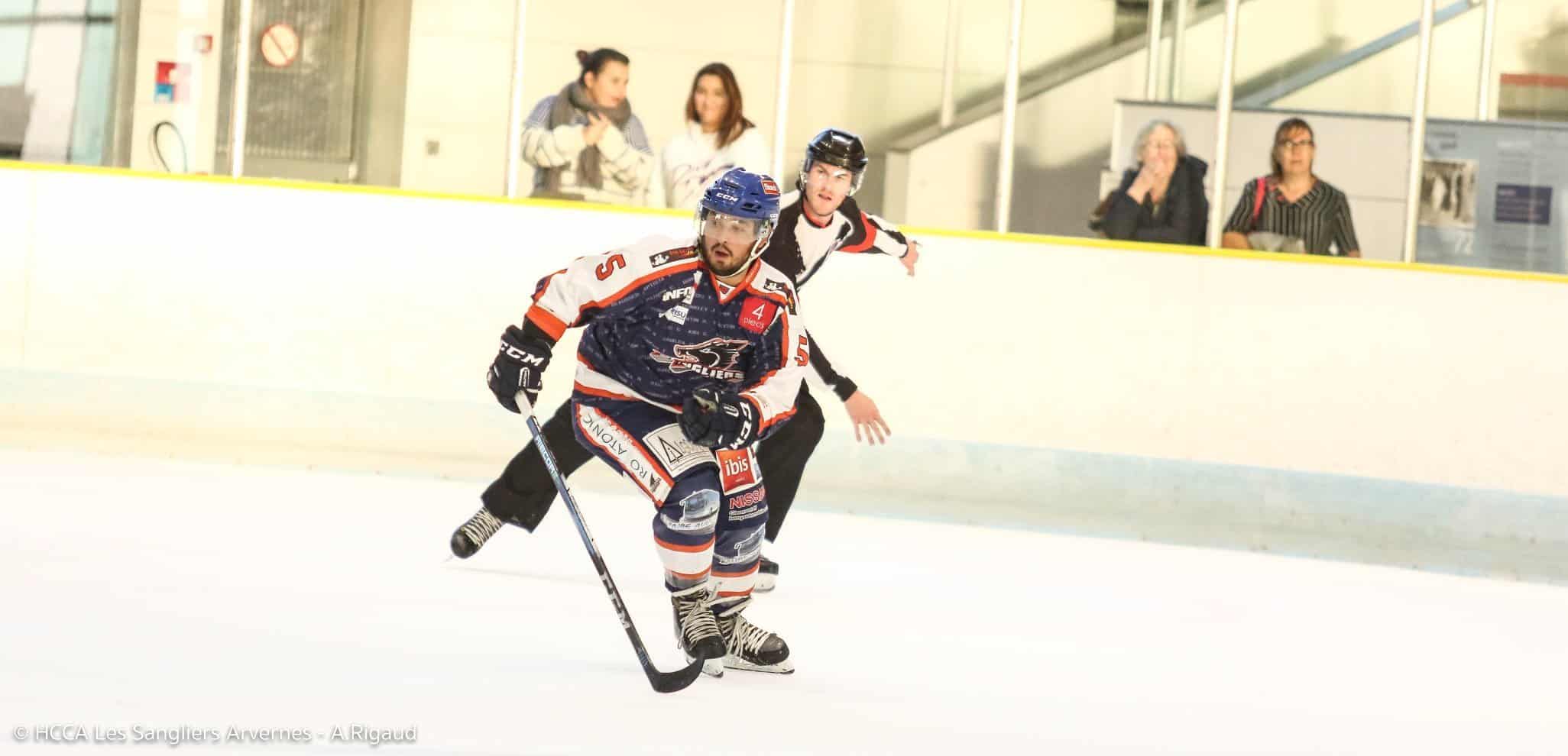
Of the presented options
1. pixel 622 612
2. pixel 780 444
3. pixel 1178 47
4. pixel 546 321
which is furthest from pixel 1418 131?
pixel 622 612

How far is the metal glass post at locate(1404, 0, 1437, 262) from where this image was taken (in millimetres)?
5582

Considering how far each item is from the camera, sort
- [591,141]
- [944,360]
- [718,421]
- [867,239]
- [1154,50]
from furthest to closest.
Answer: [591,141] → [1154,50] → [944,360] → [867,239] → [718,421]

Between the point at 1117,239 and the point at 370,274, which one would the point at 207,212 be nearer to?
the point at 370,274

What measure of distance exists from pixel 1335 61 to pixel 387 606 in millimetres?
3862

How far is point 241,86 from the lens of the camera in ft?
19.4

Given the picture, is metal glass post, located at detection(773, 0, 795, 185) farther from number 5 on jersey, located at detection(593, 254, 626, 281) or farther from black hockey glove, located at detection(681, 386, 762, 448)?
black hockey glove, located at detection(681, 386, 762, 448)

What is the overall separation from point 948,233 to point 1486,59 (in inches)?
71.0

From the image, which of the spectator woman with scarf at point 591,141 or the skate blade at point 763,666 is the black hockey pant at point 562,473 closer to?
the skate blade at point 763,666

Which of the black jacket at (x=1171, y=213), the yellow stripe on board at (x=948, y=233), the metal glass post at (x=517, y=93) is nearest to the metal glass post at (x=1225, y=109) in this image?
the black jacket at (x=1171, y=213)

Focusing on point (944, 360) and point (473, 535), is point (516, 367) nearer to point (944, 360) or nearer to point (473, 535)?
point (473, 535)

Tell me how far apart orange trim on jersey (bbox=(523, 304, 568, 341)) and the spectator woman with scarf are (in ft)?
9.88

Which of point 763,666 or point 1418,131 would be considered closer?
point 763,666

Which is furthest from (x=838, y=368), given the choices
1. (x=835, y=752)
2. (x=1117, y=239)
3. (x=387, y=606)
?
(x=1117, y=239)

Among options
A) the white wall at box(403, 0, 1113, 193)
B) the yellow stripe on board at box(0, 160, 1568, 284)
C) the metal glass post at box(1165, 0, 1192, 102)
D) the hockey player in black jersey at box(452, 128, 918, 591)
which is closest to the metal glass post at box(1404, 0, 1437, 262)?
the yellow stripe on board at box(0, 160, 1568, 284)
